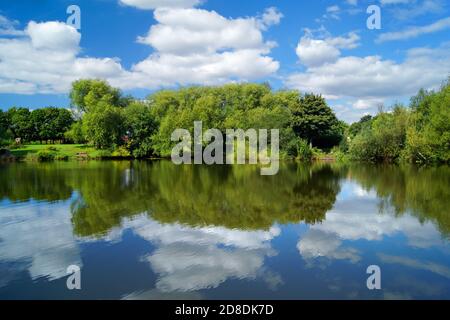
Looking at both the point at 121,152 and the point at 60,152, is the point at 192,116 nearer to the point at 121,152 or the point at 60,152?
the point at 121,152

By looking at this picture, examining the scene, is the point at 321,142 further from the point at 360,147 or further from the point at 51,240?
the point at 51,240

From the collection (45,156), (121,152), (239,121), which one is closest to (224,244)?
(239,121)

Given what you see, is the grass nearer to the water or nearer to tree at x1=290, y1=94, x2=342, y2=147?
tree at x1=290, y1=94, x2=342, y2=147

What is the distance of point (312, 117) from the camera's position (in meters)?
55.8

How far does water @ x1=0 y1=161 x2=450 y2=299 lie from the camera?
772 centimetres

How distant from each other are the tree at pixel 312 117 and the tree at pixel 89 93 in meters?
33.5

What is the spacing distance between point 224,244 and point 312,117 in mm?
47660

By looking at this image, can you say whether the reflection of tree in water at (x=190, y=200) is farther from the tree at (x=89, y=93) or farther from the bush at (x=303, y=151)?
the tree at (x=89, y=93)

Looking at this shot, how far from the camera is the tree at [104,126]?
60.5 meters

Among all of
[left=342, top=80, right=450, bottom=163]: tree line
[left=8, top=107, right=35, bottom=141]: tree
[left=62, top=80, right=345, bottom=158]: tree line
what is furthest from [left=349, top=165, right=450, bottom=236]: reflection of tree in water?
[left=8, top=107, right=35, bottom=141]: tree

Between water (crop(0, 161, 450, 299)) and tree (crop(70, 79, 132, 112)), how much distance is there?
165ft

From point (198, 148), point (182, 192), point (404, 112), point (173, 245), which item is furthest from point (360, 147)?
point (173, 245)

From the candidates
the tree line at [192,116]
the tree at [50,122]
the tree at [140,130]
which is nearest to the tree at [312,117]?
the tree line at [192,116]
